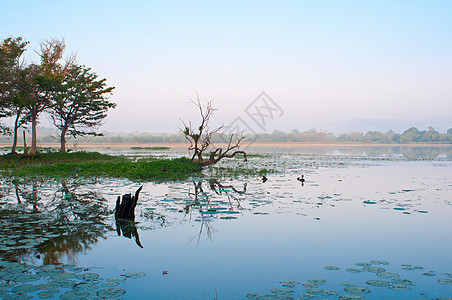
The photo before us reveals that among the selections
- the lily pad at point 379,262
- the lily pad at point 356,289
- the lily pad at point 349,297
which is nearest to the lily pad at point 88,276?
the lily pad at point 349,297

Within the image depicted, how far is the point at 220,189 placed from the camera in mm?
15219

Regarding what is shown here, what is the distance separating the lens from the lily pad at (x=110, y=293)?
472cm

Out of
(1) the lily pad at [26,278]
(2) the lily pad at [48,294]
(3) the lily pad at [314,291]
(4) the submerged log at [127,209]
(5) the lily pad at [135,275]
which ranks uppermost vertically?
(4) the submerged log at [127,209]

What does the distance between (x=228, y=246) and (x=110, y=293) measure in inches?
113

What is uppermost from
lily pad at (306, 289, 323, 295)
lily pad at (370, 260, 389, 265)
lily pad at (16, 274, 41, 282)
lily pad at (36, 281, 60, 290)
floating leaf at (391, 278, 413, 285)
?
lily pad at (16, 274, 41, 282)

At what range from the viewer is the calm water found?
16.8 feet

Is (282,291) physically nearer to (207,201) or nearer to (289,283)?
(289,283)

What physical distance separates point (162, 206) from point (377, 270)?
6876 millimetres

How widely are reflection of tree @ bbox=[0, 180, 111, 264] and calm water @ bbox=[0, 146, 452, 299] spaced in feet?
0.08

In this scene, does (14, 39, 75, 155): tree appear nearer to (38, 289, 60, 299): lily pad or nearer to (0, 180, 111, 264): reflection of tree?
(0, 180, 111, 264): reflection of tree

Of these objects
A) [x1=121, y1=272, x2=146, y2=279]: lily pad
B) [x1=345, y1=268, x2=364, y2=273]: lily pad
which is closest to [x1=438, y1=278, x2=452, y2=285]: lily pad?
[x1=345, y1=268, x2=364, y2=273]: lily pad

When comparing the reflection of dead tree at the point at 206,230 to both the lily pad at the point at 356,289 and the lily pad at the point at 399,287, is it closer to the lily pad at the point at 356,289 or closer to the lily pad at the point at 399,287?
the lily pad at the point at 356,289

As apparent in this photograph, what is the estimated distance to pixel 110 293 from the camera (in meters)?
4.80

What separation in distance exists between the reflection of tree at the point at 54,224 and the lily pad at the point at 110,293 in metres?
1.50
